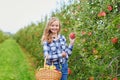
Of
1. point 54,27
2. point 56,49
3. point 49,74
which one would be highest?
point 54,27

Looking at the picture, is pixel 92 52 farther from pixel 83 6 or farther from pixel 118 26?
pixel 118 26

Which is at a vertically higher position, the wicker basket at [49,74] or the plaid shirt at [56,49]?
the plaid shirt at [56,49]

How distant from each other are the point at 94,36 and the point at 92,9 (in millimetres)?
458

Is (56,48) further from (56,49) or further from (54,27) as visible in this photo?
(54,27)

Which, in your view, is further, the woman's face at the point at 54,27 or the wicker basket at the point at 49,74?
the woman's face at the point at 54,27

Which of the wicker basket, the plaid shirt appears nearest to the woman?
the plaid shirt

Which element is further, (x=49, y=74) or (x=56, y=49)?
(x=56, y=49)

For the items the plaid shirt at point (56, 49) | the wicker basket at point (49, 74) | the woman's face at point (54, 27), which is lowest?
the wicker basket at point (49, 74)

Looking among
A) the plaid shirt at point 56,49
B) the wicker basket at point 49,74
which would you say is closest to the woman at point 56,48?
the plaid shirt at point 56,49

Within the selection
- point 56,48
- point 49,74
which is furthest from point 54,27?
point 49,74

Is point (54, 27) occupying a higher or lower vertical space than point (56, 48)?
higher

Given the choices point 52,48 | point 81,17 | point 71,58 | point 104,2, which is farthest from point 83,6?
point 71,58

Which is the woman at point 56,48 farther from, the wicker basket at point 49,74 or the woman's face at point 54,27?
the wicker basket at point 49,74

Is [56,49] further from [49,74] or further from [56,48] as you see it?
[49,74]
